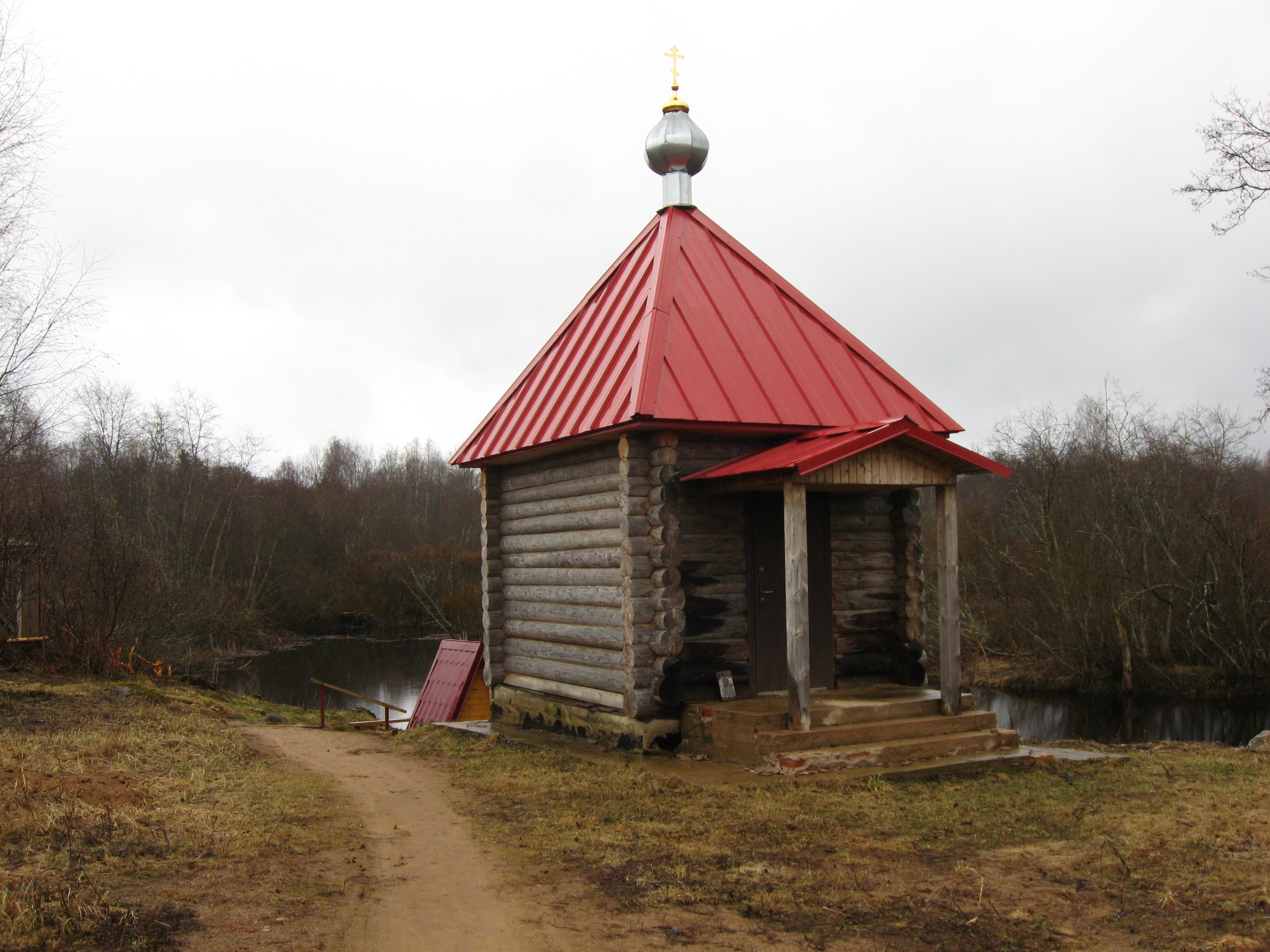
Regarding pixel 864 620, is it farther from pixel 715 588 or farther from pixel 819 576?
pixel 715 588

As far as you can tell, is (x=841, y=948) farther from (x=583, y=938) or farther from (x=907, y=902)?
(x=583, y=938)

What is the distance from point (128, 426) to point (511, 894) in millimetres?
40663

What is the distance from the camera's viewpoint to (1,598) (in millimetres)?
17781

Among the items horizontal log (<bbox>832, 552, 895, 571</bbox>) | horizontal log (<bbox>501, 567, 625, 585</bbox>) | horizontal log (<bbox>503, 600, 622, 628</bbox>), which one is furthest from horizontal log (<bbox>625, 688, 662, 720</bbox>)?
horizontal log (<bbox>832, 552, 895, 571</bbox>)

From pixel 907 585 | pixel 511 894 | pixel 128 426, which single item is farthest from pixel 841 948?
pixel 128 426

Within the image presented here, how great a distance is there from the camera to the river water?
20.6 m

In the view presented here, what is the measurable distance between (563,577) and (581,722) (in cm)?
171

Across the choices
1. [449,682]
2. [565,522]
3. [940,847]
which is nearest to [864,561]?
[565,522]

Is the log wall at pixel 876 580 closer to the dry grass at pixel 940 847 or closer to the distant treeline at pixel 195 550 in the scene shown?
the dry grass at pixel 940 847

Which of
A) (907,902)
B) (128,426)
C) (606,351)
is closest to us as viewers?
(907,902)

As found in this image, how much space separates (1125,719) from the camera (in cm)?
2208

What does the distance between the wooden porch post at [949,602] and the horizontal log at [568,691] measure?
328 cm

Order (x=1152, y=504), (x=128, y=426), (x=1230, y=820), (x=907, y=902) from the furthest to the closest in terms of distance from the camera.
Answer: (x=128, y=426)
(x=1152, y=504)
(x=1230, y=820)
(x=907, y=902)

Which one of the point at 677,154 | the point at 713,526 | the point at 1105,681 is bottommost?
the point at 1105,681
